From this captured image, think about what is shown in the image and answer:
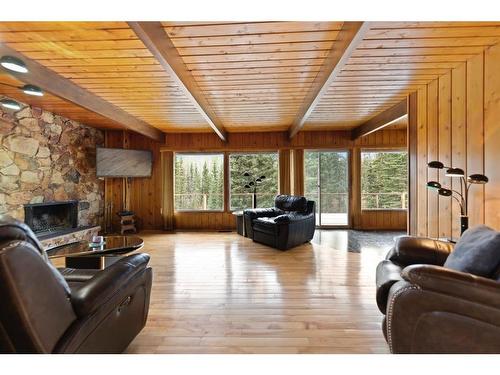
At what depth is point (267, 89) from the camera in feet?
11.4

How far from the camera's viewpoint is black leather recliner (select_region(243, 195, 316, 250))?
4.27 meters

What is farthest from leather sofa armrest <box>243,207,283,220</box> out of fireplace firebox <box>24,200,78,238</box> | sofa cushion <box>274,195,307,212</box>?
fireplace firebox <box>24,200,78,238</box>

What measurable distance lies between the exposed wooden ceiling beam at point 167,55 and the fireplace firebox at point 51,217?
327 cm

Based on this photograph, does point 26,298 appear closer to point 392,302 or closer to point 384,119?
point 392,302

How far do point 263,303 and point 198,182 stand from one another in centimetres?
448

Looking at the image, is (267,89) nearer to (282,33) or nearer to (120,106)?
(282,33)

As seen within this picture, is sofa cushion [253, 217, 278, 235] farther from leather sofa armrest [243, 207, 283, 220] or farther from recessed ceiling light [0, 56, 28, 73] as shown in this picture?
recessed ceiling light [0, 56, 28, 73]

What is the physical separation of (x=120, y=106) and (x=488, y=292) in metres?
4.83

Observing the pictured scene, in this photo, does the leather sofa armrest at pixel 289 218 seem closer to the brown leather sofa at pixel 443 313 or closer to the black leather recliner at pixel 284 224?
the black leather recliner at pixel 284 224

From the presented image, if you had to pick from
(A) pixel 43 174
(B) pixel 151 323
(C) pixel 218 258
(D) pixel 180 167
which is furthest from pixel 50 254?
(D) pixel 180 167

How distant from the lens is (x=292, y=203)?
196 inches

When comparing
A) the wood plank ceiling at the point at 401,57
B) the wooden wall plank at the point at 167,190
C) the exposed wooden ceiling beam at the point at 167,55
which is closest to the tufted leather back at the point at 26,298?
the exposed wooden ceiling beam at the point at 167,55

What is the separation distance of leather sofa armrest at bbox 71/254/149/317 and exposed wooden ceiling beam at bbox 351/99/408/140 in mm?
4280
